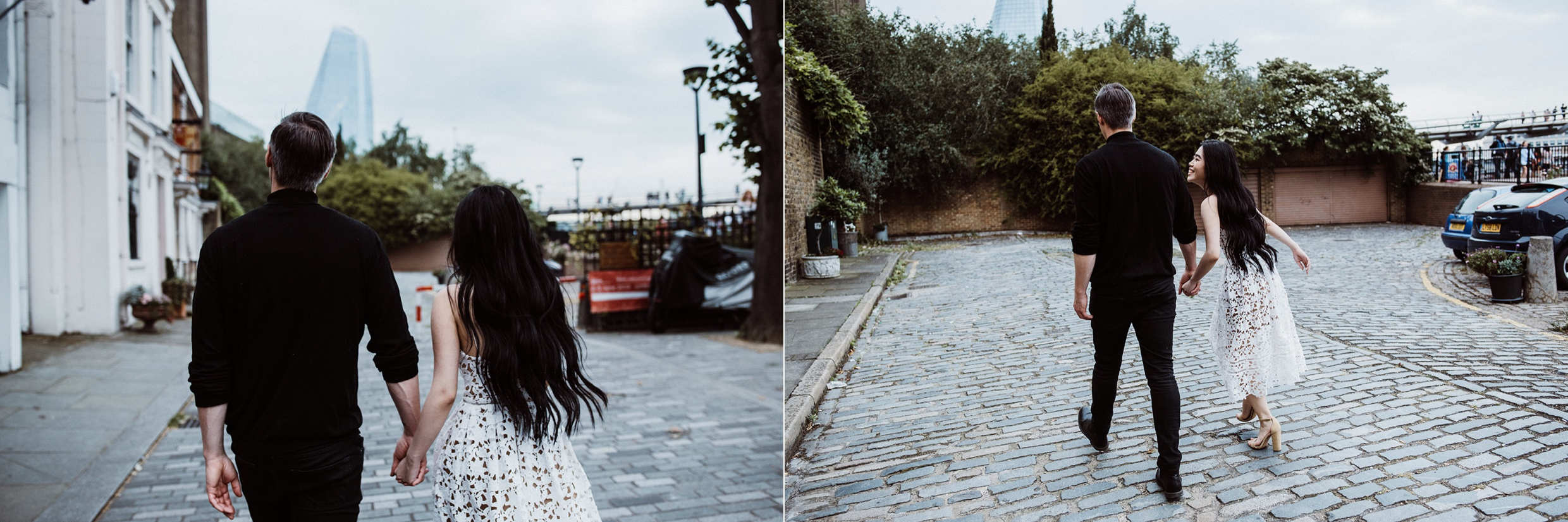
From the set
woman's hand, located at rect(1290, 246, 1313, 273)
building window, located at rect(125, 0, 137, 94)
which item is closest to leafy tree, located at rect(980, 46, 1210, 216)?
woman's hand, located at rect(1290, 246, 1313, 273)

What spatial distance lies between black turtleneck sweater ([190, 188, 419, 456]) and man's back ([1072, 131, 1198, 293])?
1857mm

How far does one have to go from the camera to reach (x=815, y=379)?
2.82 metres

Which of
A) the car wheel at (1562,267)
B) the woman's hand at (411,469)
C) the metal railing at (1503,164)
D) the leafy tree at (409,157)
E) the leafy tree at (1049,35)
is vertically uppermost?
the leafy tree at (409,157)

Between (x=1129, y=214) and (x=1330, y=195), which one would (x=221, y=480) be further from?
(x=1330, y=195)

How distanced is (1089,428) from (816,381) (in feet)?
2.67

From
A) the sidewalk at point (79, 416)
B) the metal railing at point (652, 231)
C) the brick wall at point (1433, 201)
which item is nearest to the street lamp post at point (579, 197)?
the metal railing at point (652, 231)

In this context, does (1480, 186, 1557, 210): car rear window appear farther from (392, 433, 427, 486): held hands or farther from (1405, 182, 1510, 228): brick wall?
(392, 433, 427, 486): held hands

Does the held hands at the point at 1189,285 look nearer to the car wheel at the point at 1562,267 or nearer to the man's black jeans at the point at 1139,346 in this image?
the man's black jeans at the point at 1139,346

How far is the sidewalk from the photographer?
15.2ft

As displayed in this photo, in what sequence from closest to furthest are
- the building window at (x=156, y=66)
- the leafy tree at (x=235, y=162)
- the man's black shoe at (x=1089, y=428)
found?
the man's black shoe at (x=1089, y=428)
the building window at (x=156, y=66)
the leafy tree at (x=235, y=162)

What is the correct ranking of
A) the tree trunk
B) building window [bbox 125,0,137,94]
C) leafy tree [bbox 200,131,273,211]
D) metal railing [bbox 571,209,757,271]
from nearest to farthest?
the tree trunk → building window [bbox 125,0,137,94] → leafy tree [bbox 200,131,273,211] → metal railing [bbox 571,209,757,271]

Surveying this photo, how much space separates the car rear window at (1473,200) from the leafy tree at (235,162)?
8.27 metres

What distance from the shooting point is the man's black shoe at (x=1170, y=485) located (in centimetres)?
230

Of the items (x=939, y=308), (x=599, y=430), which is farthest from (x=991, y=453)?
(x=599, y=430)
